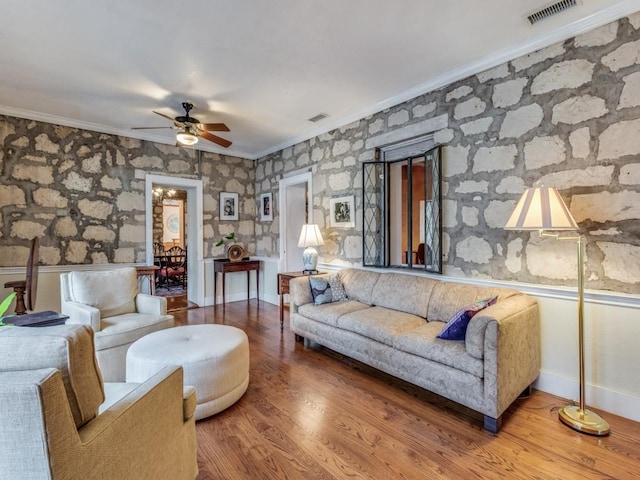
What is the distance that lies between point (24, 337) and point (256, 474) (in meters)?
1.30

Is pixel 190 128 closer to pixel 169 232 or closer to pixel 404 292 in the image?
pixel 404 292

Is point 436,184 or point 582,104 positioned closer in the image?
point 582,104

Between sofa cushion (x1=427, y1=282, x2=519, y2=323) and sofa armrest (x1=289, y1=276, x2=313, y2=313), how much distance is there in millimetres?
1311

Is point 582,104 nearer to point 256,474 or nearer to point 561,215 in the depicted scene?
point 561,215

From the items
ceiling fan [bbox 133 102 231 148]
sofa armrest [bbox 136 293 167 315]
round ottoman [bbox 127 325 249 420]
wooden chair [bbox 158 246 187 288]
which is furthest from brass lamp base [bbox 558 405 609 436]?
wooden chair [bbox 158 246 187 288]

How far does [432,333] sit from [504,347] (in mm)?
559

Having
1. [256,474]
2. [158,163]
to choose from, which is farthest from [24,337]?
[158,163]

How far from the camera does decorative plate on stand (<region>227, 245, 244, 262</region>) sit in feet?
18.0

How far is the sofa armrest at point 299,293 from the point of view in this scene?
3527mm

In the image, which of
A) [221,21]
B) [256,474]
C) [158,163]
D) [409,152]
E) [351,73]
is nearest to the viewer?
[256,474]

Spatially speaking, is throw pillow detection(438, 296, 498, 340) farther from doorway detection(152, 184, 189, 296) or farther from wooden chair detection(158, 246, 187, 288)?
doorway detection(152, 184, 189, 296)

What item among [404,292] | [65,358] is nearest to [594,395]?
[404,292]

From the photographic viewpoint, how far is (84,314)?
2.66 metres

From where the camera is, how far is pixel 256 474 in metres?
1.66
